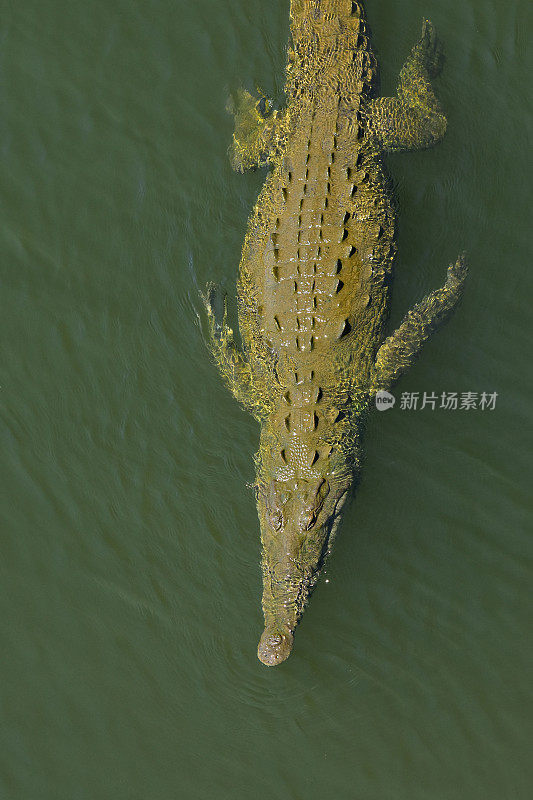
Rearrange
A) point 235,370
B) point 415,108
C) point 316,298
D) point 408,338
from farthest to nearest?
point 415,108
point 235,370
point 408,338
point 316,298

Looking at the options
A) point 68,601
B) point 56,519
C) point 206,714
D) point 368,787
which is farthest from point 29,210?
point 368,787

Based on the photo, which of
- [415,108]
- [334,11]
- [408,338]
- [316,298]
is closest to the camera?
[316,298]

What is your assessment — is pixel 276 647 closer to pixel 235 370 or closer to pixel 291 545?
pixel 291 545

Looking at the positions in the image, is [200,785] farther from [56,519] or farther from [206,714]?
[56,519]

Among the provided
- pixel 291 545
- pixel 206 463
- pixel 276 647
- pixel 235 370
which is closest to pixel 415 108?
pixel 235 370

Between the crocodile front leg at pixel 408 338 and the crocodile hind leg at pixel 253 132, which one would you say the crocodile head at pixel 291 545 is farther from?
the crocodile hind leg at pixel 253 132

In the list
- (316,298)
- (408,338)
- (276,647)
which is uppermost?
(316,298)

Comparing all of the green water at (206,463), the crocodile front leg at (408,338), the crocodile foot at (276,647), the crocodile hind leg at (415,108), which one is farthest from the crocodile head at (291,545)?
the crocodile hind leg at (415,108)
